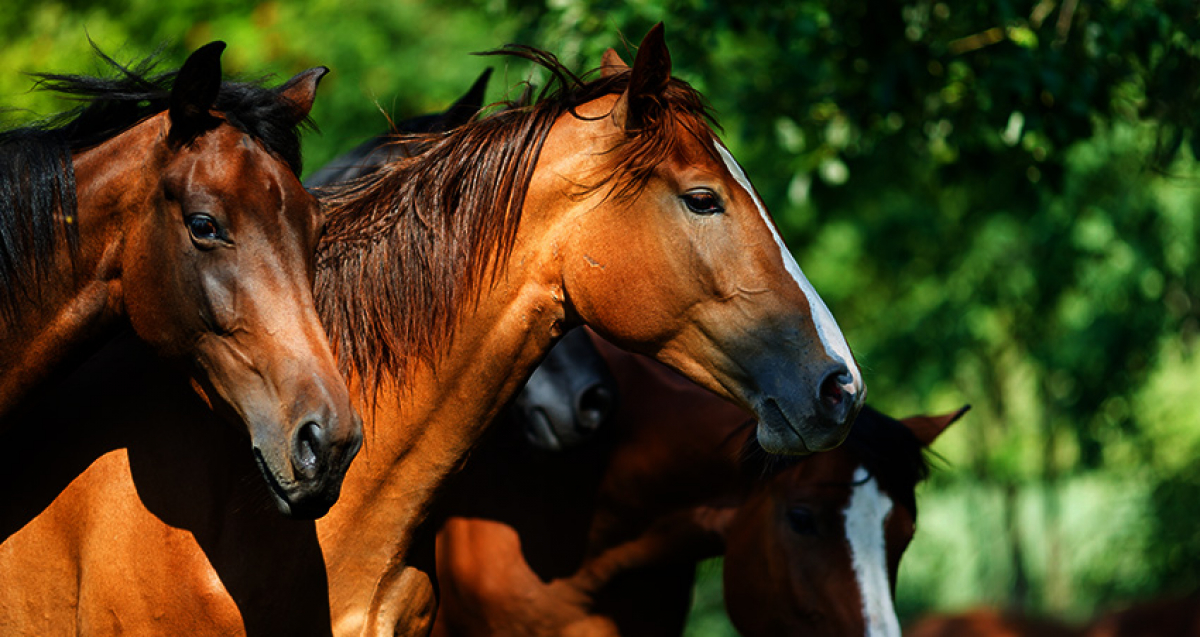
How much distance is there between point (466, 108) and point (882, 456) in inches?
67.6

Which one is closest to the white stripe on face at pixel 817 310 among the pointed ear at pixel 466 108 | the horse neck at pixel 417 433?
the horse neck at pixel 417 433

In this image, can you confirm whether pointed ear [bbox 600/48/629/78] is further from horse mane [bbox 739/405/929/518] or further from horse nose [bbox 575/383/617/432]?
horse mane [bbox 739/405/929/518]

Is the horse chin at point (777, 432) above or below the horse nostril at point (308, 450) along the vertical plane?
below

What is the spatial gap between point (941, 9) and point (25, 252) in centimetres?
419

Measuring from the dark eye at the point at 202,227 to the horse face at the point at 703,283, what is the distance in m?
0.79

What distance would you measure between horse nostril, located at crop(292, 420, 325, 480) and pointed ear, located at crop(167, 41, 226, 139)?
0.73 meters

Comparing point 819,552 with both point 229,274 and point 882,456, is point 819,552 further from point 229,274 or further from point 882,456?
point 229,274

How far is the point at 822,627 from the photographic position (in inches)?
131

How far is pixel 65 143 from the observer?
2449 millimetres

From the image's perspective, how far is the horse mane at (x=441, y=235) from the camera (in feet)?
8.46

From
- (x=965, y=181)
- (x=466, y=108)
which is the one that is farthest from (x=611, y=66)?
(x=965, y=181)

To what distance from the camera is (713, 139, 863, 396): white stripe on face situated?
234 centimetres

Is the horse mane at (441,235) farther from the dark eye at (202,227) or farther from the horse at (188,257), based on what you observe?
the dark eye at (202,227)

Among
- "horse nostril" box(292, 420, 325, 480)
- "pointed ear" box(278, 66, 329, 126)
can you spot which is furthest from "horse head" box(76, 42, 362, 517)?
"pointed ear" box(278, 66, 329, 126)
